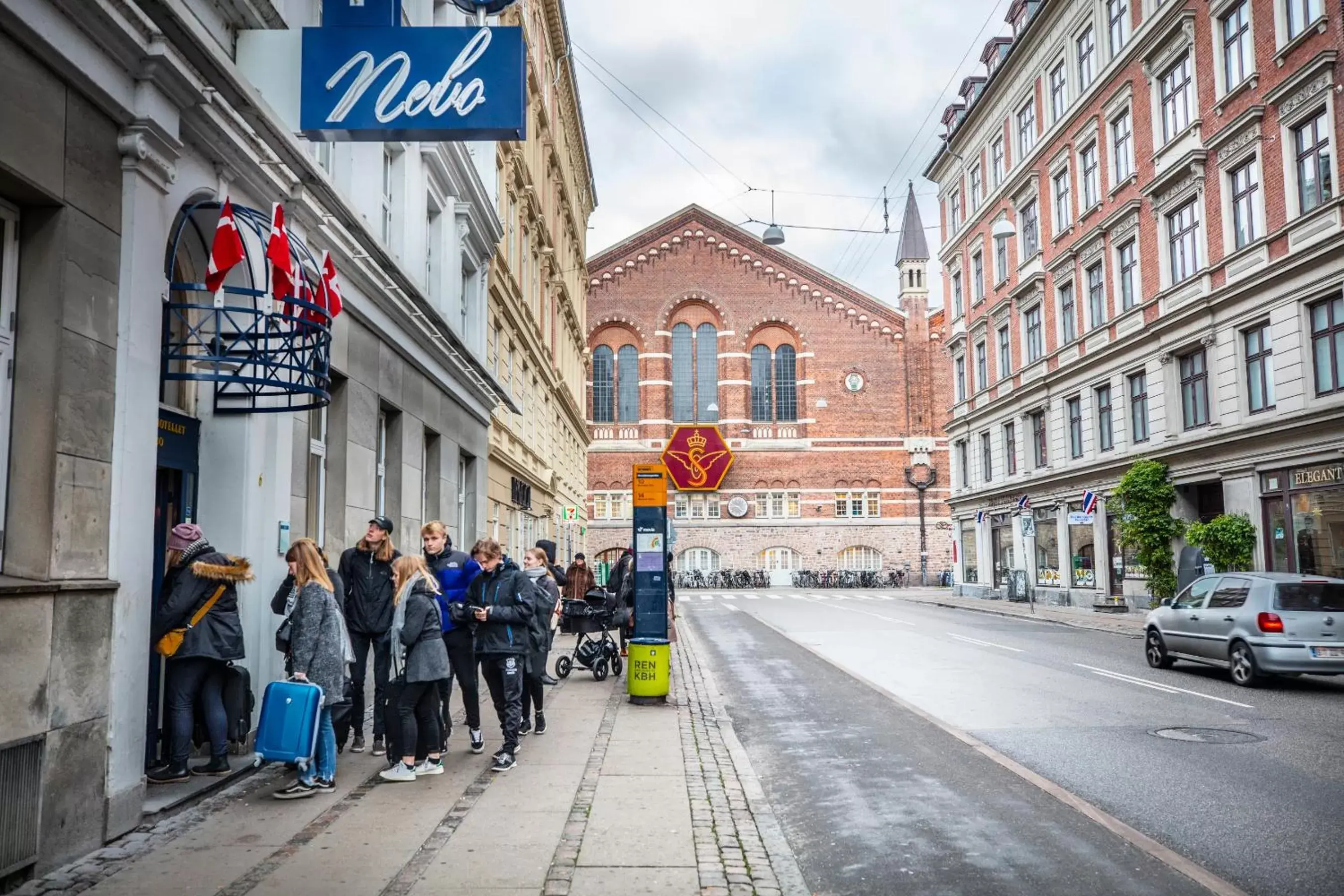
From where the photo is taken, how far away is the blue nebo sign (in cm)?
807

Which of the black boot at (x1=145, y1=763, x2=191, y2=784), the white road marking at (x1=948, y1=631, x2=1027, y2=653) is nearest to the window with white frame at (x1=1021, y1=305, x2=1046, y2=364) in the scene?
the white road marking at (x1=948, y1=631, x2=1027, y2=653)

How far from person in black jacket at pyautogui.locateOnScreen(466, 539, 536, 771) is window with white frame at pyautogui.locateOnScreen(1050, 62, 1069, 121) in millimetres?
31191

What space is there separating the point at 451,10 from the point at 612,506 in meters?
44.5

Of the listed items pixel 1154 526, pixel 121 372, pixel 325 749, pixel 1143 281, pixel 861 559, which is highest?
pixel 1143 281

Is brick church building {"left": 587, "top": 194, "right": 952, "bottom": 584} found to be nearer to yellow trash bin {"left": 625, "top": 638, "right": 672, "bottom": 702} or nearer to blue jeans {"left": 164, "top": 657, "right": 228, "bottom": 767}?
yellow trash bin {"left": 625, "top": 638, "right": 672, "bottom": 702}

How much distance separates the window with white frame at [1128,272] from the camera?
30.5 metres

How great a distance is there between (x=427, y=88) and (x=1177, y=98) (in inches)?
1004

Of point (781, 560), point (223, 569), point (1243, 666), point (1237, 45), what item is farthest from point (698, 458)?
point (223, 569)

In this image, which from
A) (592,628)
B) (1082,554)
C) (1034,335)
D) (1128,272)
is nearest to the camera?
(592,628)

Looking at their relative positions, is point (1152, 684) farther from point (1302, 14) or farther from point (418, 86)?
point (1302, 14)

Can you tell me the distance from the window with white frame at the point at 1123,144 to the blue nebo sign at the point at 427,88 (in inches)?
1042

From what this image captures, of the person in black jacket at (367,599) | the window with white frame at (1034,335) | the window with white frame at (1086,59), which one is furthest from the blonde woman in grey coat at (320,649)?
the window with white frame at (1034,335)

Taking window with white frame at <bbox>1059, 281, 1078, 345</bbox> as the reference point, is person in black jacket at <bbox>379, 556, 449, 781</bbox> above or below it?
below

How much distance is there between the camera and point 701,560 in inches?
2408
